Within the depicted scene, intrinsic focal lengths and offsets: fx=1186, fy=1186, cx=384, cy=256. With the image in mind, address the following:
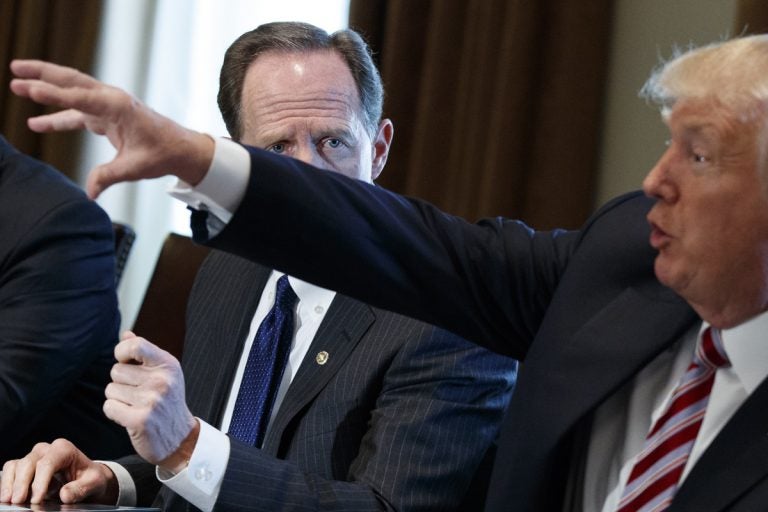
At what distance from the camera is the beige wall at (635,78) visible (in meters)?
3.26

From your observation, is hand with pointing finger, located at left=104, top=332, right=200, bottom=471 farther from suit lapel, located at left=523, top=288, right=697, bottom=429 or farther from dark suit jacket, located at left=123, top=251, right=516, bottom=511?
suit lapel, located at left=523, top=288, right=697, bottom=429

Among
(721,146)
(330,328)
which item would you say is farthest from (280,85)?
(721,146)

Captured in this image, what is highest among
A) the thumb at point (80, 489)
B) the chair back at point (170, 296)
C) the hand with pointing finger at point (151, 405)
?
the hand with pointing finger at point (151, 405)

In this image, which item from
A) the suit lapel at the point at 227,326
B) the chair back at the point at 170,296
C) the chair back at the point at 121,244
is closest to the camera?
the suit lapel at the point at 227,326

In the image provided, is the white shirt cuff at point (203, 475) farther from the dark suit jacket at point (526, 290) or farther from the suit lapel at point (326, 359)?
the dark suit jacket at point (526, 290)

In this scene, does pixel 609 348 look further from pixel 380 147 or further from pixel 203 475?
pixel 380 147

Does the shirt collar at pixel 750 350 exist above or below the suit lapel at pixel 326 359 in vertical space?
above

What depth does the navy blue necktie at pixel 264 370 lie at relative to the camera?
2154 mm

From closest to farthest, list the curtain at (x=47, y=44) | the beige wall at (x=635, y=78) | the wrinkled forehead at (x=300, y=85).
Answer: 1. the wrinkled forehead at (x=300, y=85)
2. the beige wall at (x=635, y=78)
3. the curtain at (x=47, y=44)

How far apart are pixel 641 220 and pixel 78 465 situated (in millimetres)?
1042

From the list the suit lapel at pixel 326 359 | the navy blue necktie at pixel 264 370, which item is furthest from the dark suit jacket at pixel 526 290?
the navy blue necktie at pixel 264 370

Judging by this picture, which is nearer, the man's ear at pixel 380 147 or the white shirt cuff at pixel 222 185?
the white shirt cuff at pixel 222 185

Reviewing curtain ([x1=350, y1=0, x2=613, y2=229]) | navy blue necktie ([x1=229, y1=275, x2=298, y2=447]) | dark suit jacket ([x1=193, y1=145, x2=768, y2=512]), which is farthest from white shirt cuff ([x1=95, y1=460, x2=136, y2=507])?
curtain ([x1=350, y1=0, x2=613, y2=229])

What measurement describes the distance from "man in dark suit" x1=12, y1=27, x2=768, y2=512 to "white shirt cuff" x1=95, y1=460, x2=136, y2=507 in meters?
0.74
